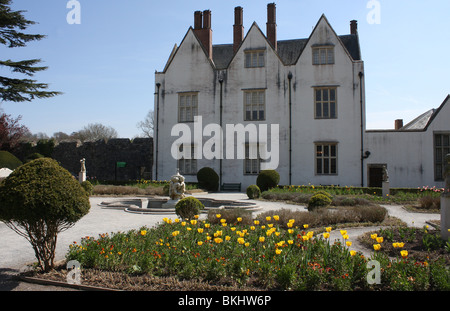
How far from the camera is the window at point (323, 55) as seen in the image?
25.0 meters

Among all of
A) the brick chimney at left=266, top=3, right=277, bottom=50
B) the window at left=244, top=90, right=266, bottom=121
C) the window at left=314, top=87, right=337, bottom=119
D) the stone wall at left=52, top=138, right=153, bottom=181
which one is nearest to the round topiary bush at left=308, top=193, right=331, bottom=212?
the window at left=314, top=87, right=337, bottom=119

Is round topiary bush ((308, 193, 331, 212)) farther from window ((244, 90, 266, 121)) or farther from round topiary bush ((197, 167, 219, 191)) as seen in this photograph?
window ((244, 90, 266, 121))

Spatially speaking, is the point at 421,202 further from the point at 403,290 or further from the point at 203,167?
the point at 203,167

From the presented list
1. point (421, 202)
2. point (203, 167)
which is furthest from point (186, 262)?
point (203, 167)

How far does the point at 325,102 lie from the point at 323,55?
10.9 feet

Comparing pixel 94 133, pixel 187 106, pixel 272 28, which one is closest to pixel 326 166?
pixel 187 106

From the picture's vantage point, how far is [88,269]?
5.57 m

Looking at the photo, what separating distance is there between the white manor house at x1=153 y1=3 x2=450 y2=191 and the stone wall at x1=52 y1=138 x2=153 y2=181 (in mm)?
2942

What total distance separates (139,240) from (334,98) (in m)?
21.0

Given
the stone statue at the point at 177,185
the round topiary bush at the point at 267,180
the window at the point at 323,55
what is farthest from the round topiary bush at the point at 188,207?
the window at the point at 323,55

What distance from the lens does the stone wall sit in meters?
29.7

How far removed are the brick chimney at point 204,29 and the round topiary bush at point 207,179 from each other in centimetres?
930

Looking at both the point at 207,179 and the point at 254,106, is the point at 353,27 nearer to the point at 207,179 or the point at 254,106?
the point at 254,106
